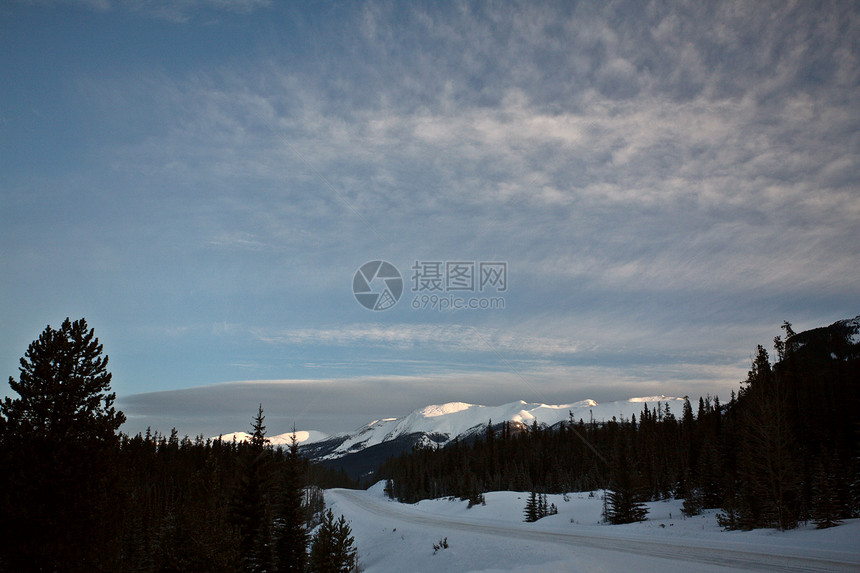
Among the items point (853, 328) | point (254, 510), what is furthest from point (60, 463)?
point (853, 328)

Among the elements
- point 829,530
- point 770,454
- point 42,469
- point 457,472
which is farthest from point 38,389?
point 457,472

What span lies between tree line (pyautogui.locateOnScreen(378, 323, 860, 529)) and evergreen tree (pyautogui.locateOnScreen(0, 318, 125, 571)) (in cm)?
3274

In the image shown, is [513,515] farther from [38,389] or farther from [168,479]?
[168,479]

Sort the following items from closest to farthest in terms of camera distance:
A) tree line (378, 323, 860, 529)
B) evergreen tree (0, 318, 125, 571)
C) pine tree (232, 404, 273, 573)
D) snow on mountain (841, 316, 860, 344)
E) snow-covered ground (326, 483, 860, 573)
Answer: evergreen tree (0, 318, 125, 571), snow-covered ground (326, 483, 860, 573), pine tree (232, 404, 273, 573), tree line (378, 323, 860, 529), snow on mountain (841, 316, 860, 344)

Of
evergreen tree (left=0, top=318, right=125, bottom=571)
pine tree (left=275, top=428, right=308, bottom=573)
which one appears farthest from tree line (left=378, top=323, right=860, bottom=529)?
evergreen tree (left=0, top=318, right=125, bottom=571)

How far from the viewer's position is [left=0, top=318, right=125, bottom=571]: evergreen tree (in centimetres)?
1478

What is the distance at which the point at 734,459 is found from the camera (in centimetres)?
5066

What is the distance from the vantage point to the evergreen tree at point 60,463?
1478cm

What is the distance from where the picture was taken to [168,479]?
3300 inches

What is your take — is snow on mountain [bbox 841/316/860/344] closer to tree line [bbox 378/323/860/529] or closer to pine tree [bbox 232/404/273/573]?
tree line [bbox 378/323/860/529]

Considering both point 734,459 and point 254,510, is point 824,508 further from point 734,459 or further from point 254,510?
point 254,510

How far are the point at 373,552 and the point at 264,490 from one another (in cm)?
1551

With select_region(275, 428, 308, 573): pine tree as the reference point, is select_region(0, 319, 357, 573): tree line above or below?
above

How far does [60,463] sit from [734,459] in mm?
56164
